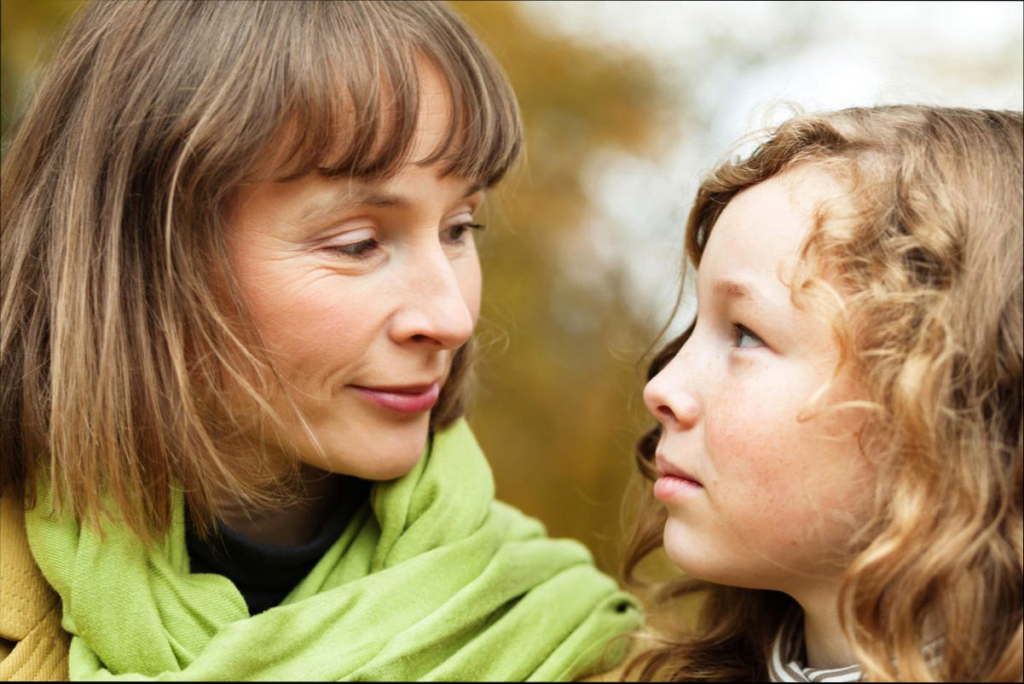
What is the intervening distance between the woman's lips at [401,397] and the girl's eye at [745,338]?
60 cm

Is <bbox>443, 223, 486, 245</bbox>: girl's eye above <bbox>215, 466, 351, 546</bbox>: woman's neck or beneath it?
above

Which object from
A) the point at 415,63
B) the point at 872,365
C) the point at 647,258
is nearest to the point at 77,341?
the point at 415,63

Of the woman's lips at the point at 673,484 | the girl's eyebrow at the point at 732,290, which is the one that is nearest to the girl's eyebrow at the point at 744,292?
the girl's eyebrow at the point at 732,290

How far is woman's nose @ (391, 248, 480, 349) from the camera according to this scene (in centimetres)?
201

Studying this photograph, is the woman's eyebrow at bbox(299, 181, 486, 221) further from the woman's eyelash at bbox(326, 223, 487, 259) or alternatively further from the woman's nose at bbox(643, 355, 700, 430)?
the woman's nose at bbox(643, 355, 700, 430)

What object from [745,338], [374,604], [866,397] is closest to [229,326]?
[374,604]

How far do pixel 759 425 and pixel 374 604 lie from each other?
30.2 inches

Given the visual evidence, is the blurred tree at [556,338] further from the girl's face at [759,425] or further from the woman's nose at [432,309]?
the girl's face at [759,425]

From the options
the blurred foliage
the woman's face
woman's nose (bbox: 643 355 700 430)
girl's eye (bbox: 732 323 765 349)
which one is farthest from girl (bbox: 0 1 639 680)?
the blurred foliage

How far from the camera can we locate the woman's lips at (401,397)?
2090mm

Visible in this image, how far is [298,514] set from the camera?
2291 millimetres

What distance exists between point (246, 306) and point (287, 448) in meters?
0.28

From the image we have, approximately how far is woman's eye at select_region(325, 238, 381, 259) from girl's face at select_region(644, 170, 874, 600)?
541 millimetres

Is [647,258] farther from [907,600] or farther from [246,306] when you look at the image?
[907,600]
